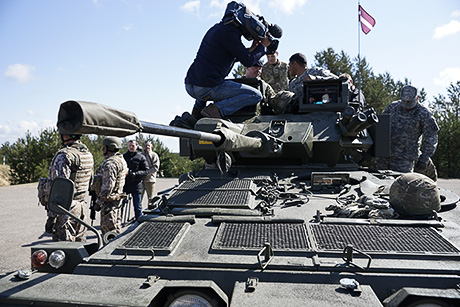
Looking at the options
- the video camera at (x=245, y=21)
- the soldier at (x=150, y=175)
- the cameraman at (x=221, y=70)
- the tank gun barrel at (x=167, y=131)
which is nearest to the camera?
the tank gun barrel at (x=167, y=131)

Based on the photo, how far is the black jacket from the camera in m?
9.27

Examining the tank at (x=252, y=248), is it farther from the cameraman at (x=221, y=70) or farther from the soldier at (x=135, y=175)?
the soldier at (x=135, y=175)

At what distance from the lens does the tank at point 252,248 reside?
2480mm

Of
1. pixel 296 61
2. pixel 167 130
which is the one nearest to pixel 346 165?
pixel 296 61

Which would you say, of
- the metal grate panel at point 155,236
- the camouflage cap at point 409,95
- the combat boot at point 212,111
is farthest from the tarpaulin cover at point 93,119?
the camouflage cap at point 409,95

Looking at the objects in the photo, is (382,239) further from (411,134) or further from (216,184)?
(411,134)

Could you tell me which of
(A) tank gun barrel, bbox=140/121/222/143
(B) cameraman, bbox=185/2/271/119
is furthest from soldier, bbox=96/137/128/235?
(A) tank gun barrel, bbox=140/121/222/143

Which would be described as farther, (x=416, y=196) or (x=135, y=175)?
(x=135, y=175)

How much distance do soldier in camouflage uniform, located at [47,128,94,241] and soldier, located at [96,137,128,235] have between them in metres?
0.76

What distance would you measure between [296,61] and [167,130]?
533cm

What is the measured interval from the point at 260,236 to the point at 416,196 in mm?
1552

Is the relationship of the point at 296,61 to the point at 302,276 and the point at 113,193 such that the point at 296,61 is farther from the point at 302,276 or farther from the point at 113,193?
the point at 302,276

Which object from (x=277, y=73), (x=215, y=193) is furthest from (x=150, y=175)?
(x=215, y=193)

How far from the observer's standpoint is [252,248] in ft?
9.91
